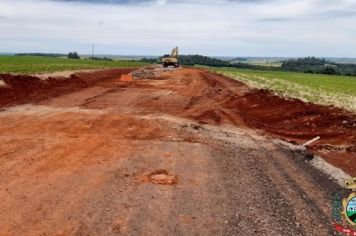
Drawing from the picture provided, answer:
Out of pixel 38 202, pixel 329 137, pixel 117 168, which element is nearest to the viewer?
pixel 38 202

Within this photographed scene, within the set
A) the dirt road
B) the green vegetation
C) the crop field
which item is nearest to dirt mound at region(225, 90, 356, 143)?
the crop field

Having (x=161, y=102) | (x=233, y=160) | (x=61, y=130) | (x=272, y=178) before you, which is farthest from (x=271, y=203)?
(x=161, y=102)

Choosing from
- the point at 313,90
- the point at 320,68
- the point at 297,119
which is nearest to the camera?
the point at 297,119

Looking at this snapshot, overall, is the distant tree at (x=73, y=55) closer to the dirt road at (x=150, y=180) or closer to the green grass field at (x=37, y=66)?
the green grass field at (x=37, y=66)

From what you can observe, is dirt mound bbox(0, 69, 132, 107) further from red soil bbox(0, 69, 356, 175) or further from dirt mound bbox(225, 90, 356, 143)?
dirt mound bbox(225, 90, 356, 143)

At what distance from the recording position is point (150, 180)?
8359 millimetres

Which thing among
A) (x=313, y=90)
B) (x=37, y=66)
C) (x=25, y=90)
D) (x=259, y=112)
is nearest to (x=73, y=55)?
(x=37, y=66)

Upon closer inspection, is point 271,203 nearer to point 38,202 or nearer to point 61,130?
point 38,202

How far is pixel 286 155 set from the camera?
11141 millimetres

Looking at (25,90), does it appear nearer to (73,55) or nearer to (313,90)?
(313,90)

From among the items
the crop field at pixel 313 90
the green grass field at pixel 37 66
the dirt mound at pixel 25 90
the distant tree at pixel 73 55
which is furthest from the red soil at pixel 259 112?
the distant tree at pixel 73 55

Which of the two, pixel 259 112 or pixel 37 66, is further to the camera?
pixel 37 66

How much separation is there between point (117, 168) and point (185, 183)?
1.43 metres

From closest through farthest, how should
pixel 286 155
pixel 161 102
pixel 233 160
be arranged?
1. pixel 233 160
2. pixel 286 155
3. pixel 161 102
